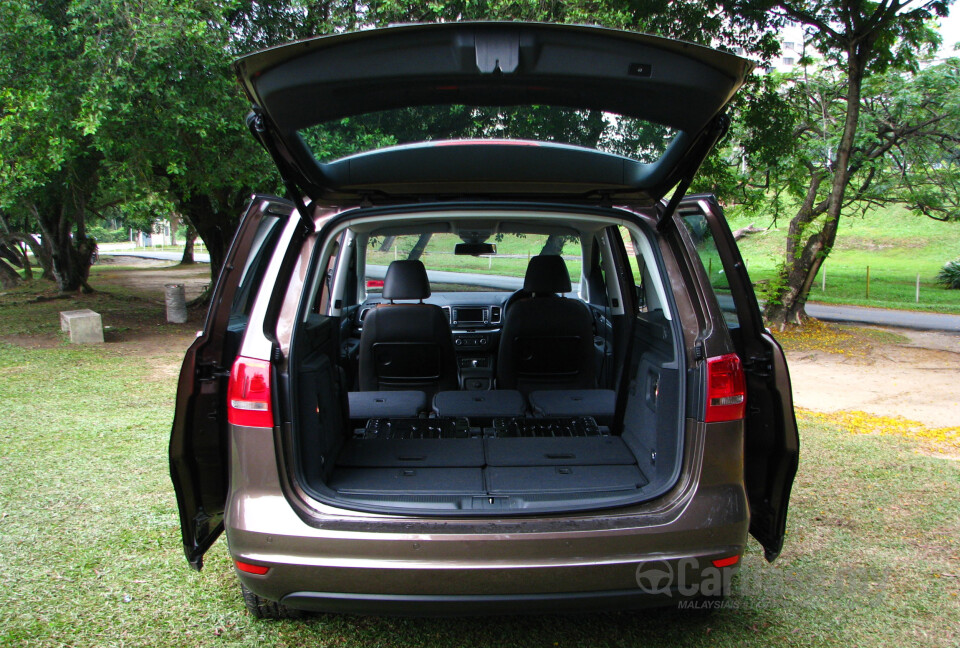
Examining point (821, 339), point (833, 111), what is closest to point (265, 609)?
point (821, 339)

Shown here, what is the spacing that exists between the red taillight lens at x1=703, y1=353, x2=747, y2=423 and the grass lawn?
0.99 m

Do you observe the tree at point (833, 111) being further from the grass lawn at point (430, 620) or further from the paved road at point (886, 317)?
the grass lawn at point (430, 620)

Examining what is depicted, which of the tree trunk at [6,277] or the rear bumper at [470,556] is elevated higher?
the rear bumper at [470,556]

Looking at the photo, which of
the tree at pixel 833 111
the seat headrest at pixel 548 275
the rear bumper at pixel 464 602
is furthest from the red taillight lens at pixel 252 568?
the tree at pixel 833 111

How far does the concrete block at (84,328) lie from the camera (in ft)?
33.8

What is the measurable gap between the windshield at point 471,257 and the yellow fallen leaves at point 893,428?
2.73m

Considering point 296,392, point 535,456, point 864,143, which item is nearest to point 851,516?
point 535,456

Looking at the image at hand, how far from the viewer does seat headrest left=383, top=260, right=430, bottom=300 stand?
4.72 meters

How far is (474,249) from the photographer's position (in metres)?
4.99

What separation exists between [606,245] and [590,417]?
47.2 inches

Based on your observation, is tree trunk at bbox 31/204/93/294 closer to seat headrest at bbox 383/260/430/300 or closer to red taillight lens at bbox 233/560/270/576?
seat headrest at bbox 383/260/430/300

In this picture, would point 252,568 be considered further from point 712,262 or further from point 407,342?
point 407,342

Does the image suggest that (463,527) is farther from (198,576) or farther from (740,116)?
(740,116)

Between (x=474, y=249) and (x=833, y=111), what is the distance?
13142 millimetres
